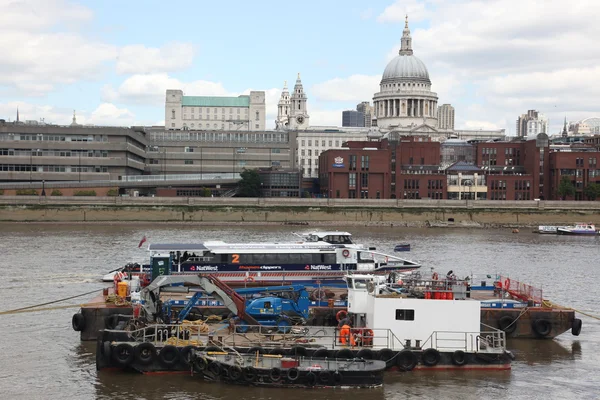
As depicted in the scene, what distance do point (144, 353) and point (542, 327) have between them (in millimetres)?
16339

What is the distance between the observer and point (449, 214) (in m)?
113

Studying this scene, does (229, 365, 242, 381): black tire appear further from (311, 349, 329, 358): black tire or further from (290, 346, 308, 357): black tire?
(311, 349, 329, 358): black tire

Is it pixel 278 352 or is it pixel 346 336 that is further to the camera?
pixel 346 336

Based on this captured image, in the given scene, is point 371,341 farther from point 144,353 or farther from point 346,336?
point 144,353

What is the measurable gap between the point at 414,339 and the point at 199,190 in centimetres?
11225

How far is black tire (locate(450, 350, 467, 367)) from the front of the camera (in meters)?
29.0

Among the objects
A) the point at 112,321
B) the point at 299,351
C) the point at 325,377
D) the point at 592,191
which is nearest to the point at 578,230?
the point at 592,191

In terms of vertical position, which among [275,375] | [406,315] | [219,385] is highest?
[406,315]

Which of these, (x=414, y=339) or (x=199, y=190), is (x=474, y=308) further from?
(x=199, y=190)

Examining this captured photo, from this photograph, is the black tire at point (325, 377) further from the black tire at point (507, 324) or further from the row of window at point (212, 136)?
the row of window at point (212, 136)

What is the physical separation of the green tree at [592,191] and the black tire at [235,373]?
107340 mm

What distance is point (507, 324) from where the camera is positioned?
3472 centimetres

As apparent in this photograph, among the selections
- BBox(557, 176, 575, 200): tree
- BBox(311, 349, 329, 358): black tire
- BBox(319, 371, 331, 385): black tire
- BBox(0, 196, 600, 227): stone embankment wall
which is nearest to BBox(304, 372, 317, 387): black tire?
A: BBox(319, 371, 331, 385): black tire

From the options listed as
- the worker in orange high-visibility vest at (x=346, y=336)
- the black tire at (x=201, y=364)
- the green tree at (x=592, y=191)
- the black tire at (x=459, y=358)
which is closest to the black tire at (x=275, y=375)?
the black tire at (x=201, y=364)
